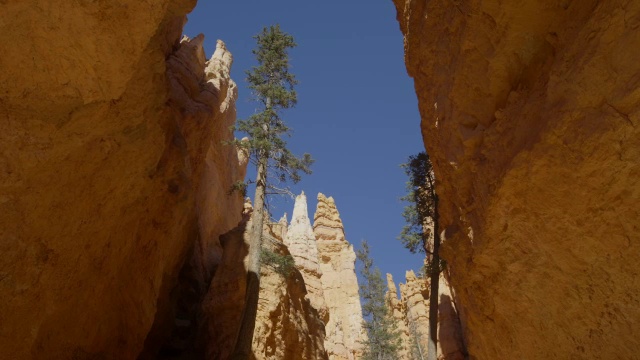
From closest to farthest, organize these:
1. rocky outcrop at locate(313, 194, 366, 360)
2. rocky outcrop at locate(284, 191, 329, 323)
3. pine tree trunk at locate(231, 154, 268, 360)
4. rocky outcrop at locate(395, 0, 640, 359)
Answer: rocky outcrop at locate(395, 0, 640, 359)
pine tree trunk at locate(231, 154, 268, 360)
rocky outcrop at locate(284, 191, 329, 323)
rocky outcrop at locate(313, 194, 366, 360)

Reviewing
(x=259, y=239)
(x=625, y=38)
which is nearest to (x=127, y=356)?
(x=259, y=239)

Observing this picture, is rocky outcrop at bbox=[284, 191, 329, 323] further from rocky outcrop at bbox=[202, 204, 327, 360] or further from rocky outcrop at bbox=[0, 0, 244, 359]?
rocky outcrop at bbox=[0, 0, 244, 359]

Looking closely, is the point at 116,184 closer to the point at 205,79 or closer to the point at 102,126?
the point at 102,126

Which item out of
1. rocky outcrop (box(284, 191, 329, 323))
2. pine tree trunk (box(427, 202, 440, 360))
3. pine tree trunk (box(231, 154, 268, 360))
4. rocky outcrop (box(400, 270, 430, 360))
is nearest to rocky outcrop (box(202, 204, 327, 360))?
pine tree trunk (box(231, 154, 268, 360))

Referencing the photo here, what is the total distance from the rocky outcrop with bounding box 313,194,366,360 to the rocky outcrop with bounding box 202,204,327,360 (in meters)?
24.2

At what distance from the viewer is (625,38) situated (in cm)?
585

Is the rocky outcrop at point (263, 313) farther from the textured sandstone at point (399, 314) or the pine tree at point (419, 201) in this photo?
the textured sandstone at point (399, 314)

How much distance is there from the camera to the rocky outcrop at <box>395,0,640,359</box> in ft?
20.1

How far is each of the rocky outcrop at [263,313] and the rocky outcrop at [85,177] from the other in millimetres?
3889

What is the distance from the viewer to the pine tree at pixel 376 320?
38.3 m

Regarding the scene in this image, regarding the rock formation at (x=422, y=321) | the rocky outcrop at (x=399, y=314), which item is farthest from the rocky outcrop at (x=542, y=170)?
the rocky outcrop at (x=399, y=314)

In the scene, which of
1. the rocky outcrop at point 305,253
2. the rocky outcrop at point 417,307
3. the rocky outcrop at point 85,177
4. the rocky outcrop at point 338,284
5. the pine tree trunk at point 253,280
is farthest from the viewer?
the rocky outcrop at point 338,284

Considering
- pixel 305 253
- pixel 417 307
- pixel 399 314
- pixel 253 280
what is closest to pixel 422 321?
pixel 417 307

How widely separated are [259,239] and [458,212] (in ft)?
21.3
